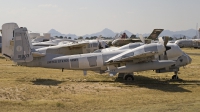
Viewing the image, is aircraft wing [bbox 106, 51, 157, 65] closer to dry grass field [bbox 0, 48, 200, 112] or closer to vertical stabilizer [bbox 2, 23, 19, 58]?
dry grass field [bbox 0, 48, 200, 112]

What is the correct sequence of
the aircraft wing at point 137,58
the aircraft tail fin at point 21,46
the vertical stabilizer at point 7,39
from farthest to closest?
the vertical stabilizer at point 7,39 < the aircraft tail fin at point 21,46 < the aircraft wing at point 137,58

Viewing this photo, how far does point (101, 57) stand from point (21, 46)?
560 cm

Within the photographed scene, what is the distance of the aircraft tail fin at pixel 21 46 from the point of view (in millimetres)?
17578

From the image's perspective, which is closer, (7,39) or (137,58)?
(137,58)

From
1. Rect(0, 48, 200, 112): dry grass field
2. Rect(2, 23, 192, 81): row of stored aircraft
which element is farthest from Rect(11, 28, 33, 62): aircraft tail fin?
Rect(0, 48, 200, 112): dry grass field

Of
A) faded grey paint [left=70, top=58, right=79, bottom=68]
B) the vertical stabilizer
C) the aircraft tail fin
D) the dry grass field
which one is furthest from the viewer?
the vertical stabilizer

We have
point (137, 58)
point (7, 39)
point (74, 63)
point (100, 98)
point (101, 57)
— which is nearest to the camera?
point (100, 98)

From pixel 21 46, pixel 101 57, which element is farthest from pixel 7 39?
pixel 101 57

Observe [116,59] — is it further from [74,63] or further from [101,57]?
[74,63]

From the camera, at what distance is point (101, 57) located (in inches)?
742

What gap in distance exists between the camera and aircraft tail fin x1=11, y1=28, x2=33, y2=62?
1758 cm

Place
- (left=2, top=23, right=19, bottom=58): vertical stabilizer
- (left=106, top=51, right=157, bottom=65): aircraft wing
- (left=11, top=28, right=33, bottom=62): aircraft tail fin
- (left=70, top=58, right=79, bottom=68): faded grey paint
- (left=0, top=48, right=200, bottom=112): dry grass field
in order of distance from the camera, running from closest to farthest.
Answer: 1. (left=0, top=48, right=200, bottom=112): dry grass field
2. (left=106, top=51, right=157, bottom=65): aircraft wing
3. (left=11, top=28, right=33, bottom=62): aircraft tail fin
4. (left=70, top=58, right=79, bottom=68): faded grey paint
5. (left=2, top=23, right=19, bottom=58): vertical stabilizer

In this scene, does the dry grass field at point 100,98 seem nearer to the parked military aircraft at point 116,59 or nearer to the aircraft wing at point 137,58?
the parked military aircraft at point 116,59

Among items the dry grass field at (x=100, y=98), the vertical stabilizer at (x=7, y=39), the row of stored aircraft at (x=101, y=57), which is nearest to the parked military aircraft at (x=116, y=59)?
the row of stored aircraft at (x=101, y=57)
